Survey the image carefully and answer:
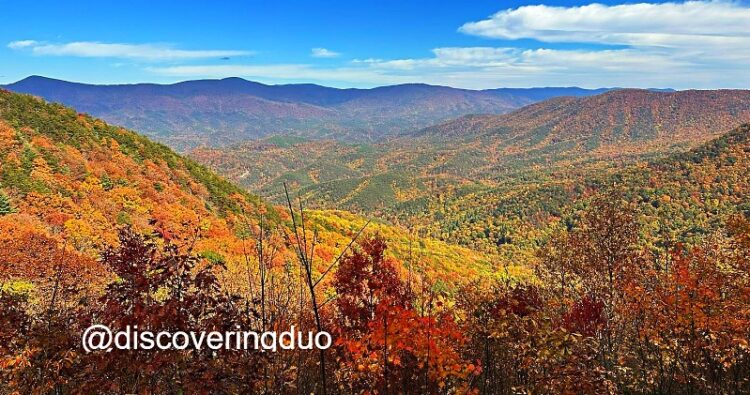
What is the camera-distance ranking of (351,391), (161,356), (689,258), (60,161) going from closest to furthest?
(161,356) < (351,391) < (689,258) < (60,161)

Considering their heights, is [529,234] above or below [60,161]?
below

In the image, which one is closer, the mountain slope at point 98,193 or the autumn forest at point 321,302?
the autumn forest at point 321,302

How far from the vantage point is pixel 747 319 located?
871 cm

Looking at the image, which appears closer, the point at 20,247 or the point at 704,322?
the point at 704,322

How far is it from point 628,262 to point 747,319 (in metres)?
5.94

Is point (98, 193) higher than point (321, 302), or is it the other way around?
point (98, 193)

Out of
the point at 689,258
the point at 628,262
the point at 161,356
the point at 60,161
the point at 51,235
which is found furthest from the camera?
the point at 60,161

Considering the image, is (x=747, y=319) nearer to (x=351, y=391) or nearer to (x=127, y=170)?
(x=351, y=391)

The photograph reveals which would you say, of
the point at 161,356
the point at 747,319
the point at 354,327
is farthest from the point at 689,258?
the point at 161,356

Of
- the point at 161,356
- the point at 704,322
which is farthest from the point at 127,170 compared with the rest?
the point at 704,322

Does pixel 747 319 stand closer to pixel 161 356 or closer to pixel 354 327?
pixel 354 327

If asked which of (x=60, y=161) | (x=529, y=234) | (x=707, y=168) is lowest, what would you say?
(x=529, y=234)

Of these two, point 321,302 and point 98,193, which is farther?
point 98,193

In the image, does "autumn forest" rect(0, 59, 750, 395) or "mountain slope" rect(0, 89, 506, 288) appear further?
"mountain slope" rect(0, 89, 506, 288)
